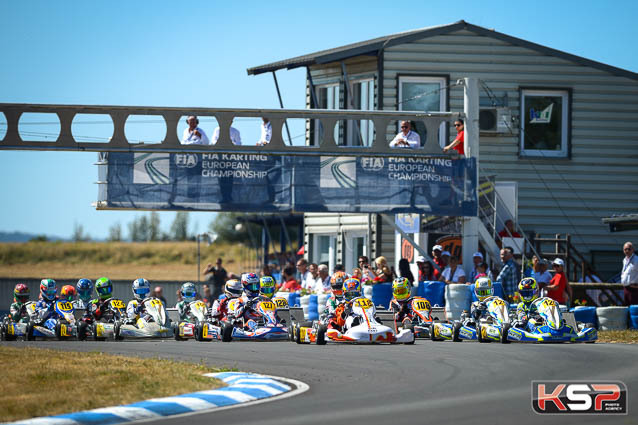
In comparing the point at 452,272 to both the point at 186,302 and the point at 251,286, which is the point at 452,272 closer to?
the point at 251,286

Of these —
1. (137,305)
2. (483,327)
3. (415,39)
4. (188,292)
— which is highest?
(415,39)

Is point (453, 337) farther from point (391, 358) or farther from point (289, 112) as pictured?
point (289, 112)

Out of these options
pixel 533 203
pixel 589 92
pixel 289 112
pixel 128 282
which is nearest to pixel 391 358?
pixel 289 112

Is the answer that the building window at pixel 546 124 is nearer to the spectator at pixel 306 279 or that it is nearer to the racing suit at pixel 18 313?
the spectator at pixel 306 279

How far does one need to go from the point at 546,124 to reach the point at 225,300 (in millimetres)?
11205

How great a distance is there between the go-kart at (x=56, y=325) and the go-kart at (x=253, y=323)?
2885mm

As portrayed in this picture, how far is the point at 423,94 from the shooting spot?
25469mm

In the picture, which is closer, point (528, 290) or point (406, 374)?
point (406, 374)

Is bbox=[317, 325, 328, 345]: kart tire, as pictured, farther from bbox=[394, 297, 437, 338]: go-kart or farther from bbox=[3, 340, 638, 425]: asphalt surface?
bbox=[394, 297, 437, 338]: go-kart

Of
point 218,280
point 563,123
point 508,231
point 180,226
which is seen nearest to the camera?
point 508,231

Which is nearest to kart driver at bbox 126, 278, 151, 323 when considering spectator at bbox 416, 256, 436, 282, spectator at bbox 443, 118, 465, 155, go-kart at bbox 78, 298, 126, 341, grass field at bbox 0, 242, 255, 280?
go-kart at bbox 78, 298, 126, 341

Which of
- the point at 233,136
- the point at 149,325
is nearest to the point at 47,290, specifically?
the point at 149,325

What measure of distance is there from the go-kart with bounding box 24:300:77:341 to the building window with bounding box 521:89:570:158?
502 inches

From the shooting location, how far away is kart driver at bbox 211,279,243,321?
19.0 m
